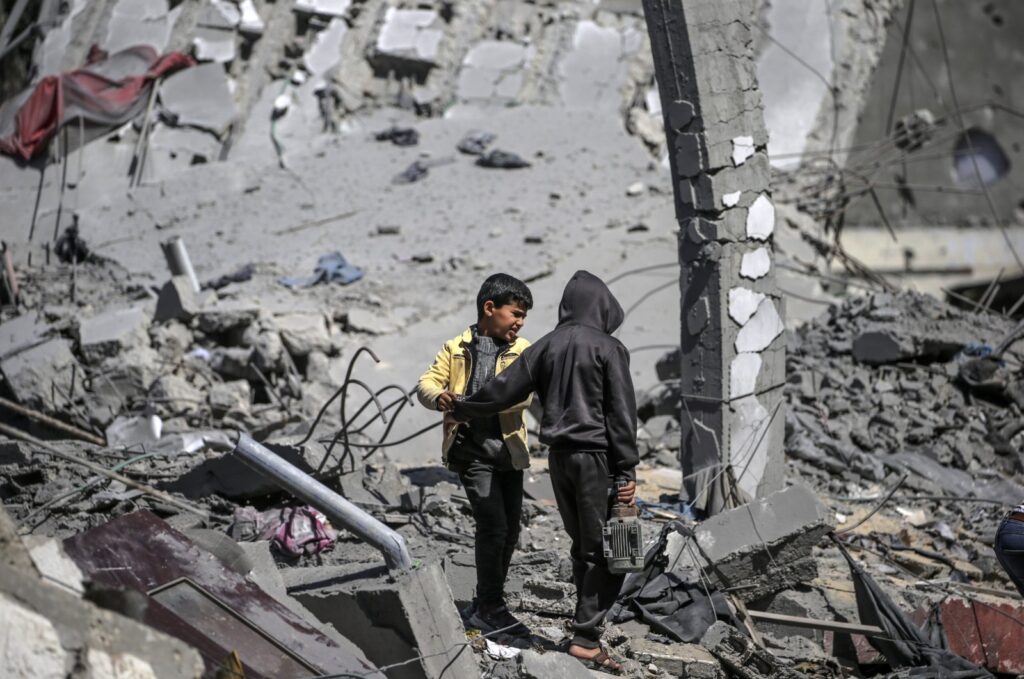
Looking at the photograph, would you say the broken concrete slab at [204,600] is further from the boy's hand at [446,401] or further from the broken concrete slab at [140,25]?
the broken concrete slab at [140,25]

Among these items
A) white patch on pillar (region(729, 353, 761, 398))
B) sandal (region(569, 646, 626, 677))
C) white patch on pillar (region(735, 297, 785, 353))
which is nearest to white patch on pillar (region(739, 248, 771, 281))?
white patch on pillar (region(735, 297, 785, 353))

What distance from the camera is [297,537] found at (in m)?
5.34

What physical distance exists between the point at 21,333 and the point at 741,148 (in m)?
6.61

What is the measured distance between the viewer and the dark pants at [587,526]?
171 inches

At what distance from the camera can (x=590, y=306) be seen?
4.43 metres

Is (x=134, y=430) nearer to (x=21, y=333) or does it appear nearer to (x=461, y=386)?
(x=21, y=333)

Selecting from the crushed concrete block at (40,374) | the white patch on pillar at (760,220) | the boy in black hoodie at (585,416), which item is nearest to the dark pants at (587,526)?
the boy in black hoodie at (585,416)

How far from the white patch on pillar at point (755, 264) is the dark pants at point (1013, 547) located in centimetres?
209

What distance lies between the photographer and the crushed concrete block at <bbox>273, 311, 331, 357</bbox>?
30.7 feet

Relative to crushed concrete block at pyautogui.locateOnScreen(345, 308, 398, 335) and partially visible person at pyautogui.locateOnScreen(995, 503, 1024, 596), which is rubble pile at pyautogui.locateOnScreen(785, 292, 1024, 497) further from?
crushed concrete block at pyautogui.locateOnScreen(345, 308, 398, 335)

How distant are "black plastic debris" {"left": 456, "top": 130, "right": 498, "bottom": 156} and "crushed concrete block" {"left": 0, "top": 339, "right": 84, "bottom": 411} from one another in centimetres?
618

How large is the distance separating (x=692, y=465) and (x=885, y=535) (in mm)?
1364

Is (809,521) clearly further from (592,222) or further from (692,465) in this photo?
(592,222)

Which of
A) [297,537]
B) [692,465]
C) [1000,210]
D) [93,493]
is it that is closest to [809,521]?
[692,465]
